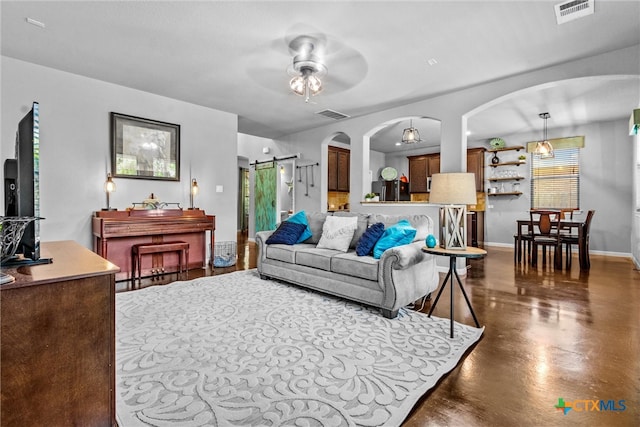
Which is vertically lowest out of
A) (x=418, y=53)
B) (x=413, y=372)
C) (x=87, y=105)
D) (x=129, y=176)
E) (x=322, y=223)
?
(x=413, y=372)

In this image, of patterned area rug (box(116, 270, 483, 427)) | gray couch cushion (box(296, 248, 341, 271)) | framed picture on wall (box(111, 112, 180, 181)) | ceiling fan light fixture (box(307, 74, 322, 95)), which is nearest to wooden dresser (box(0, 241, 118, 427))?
patterned area rug (box(116, 270, 483, 427))

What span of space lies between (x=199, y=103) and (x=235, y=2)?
2845 millimetres

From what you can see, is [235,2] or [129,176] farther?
[129,176]

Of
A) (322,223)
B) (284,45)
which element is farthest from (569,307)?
(284,45)

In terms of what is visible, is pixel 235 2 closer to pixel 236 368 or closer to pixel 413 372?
pixel 236 368

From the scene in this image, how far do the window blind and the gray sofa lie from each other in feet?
17.6

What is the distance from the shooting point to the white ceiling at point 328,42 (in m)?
Result: 2.69

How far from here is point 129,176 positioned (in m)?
4.49

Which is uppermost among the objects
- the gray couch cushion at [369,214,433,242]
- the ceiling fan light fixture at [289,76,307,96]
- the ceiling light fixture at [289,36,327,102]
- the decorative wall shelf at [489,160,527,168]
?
the ceiling light fixture at [289,36,327,102]

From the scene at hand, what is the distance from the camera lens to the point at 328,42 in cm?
320

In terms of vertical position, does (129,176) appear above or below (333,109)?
below

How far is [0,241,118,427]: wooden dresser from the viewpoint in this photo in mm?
1031

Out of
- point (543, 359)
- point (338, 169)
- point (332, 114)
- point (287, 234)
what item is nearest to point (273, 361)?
point (543, 359)

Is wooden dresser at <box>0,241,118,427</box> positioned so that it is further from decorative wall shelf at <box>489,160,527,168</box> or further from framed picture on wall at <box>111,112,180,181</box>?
decorative wall shelf at <box>489,160,527,168</box>
